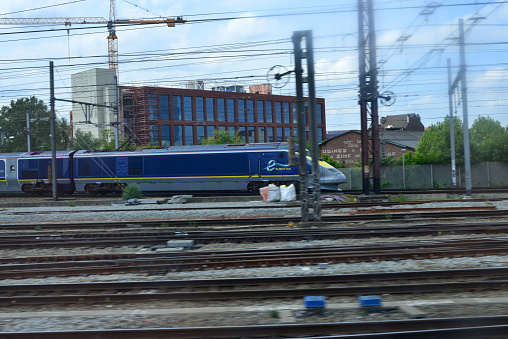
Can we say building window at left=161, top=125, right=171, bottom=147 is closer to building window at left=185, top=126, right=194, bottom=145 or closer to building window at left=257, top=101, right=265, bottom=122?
building window at left=185, top=126, right=194, bottom=145

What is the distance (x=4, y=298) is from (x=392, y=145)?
51.9 meters

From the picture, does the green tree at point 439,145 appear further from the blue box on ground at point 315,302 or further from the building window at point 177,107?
the blue box on ground at point 315,302

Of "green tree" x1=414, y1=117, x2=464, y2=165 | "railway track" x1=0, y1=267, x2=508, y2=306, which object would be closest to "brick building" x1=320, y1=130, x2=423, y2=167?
"green tree" x1=414, y1=117, x2=464, y2=165

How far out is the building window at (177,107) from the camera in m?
62.8

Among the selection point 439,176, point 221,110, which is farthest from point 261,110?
point 439,176

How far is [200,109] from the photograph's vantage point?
64500mm

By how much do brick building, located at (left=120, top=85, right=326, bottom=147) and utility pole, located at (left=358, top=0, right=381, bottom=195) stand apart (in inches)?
1437

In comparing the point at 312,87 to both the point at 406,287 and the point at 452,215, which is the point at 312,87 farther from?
the point at 406,287

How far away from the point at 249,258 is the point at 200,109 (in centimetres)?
5579

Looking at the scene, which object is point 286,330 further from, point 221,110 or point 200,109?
point 221,110

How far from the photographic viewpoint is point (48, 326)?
6.35m

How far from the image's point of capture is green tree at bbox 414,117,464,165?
122 feet

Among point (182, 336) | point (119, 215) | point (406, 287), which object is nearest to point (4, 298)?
point (182, 336)

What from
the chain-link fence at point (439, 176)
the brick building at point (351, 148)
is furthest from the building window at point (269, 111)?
the chain-link fence at point (439, 176)
